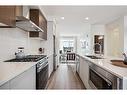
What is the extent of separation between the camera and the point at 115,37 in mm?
7434

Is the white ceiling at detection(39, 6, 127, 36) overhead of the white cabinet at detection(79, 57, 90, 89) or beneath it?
overhead

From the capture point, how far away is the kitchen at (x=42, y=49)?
1864 millimetres

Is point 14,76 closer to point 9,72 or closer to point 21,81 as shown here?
point 9,72

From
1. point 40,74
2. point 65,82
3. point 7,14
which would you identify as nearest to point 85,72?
point 65,82

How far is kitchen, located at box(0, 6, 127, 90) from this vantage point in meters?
1.86

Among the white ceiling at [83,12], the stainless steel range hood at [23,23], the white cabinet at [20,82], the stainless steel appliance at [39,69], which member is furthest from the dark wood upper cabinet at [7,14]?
the white ceiling at [83,12]

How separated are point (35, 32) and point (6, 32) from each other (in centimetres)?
176

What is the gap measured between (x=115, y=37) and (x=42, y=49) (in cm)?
359

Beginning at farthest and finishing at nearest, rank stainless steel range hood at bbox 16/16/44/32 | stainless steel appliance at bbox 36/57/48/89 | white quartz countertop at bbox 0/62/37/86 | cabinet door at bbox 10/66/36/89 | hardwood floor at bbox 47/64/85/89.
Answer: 1. hardwood floor at bbox 47/64/85/89
2. stainless steel appliance at bbox 36/57/48/89
3. stainless steel range hood at bbox 16/16/44/32
4. cabinet door at bbox 10/66/36/89
5. white quartz countertop at bbox 0/62/37/86

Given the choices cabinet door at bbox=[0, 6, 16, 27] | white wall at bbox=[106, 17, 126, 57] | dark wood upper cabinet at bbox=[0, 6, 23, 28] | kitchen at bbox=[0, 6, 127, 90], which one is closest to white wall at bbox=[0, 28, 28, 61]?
kitchen at bbox=[0, 6, 127, 90]

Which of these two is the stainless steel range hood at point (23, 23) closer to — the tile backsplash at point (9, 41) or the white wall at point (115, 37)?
the tile backsplash at point (9, 41)

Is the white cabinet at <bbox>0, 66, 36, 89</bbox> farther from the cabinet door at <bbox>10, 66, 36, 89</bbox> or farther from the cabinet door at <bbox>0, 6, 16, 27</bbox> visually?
the cabinet door at <bbox>0, 6, 16, 27</bbox>

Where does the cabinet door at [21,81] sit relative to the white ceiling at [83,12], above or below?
below
